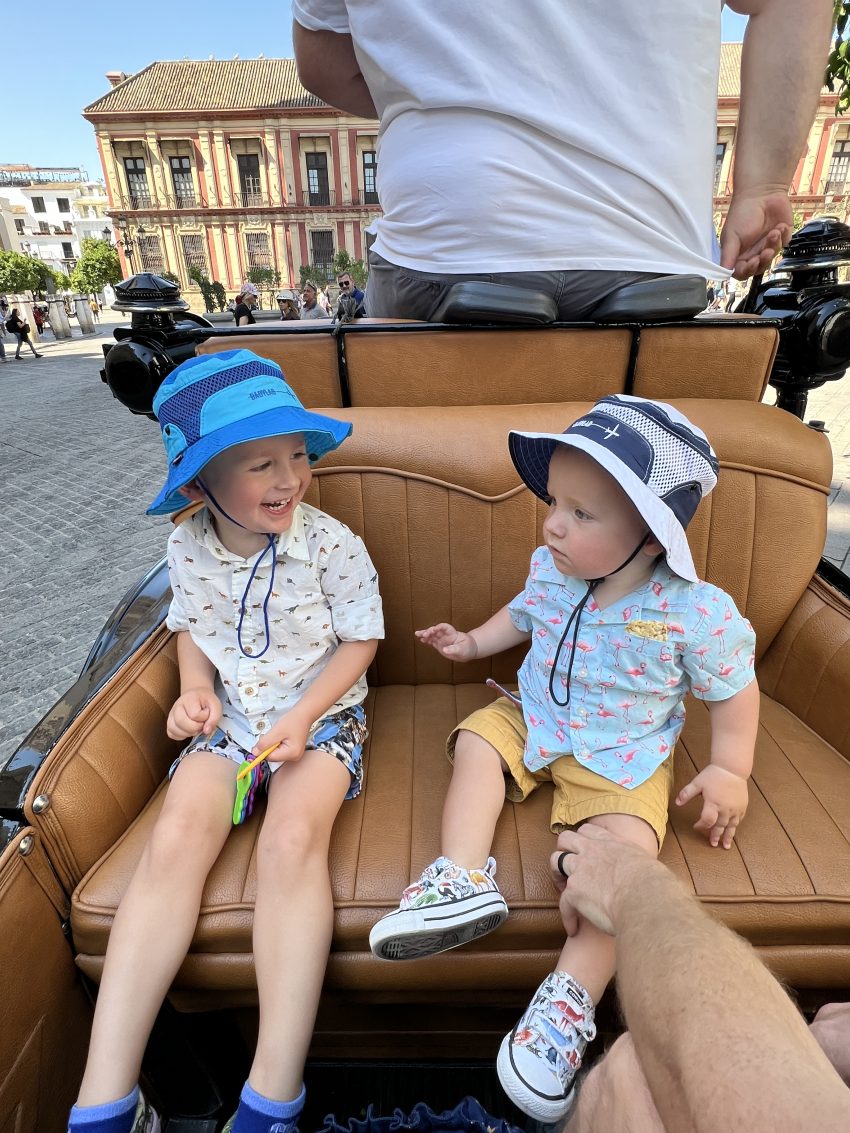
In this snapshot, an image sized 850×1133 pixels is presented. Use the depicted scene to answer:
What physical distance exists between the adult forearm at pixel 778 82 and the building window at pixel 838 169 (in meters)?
36.3

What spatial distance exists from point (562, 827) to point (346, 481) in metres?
1.04

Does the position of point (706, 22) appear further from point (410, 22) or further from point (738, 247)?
point (410, 22)

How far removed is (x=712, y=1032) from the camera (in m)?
0.66

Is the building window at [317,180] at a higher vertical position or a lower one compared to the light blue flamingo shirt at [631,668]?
higher

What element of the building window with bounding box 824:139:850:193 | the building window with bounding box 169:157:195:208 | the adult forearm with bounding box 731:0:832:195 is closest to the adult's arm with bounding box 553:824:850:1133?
the adult forearm with bounding box 731:0:832:195

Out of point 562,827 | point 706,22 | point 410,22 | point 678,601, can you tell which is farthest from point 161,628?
point 706,22

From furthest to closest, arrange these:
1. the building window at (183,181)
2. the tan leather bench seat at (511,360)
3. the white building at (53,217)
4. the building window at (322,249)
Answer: the white building at (53,217)
the building window at (322,249)
the building window at (183,181)
the tan leather bench seat at (511,360)

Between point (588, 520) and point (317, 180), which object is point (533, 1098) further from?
point (317, 180)

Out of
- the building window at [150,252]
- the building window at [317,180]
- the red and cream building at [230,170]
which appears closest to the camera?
the red and cream building at [230,170]

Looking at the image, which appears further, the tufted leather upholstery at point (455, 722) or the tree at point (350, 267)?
the tree at point (350, 267)

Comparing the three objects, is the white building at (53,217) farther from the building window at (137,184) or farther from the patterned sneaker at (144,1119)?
the patterned sneaker at (144,1119)

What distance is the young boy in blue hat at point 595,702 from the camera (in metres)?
1.16

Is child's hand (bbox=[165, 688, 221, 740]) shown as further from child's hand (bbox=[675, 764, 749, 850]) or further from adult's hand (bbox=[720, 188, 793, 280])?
adult's hand (bbox=[720, 188, 793, 280])

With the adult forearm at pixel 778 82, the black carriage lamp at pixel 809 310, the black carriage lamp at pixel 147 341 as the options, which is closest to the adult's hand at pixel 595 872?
the black carriage lamp at pixel 809 310
